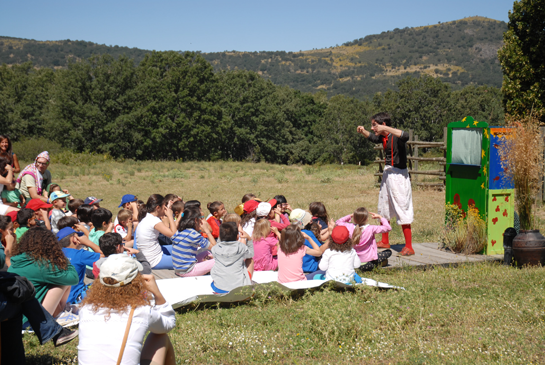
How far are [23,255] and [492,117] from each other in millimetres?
56831

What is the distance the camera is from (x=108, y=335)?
8.46 ft

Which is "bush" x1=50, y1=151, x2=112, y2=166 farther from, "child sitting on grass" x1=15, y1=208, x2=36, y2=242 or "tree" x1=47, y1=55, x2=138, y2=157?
"child sitting on grass" x1=15, y1=208, x2=36, y2=242

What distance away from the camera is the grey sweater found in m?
4.98

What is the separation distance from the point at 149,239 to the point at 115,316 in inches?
148

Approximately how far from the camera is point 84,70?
46.1m

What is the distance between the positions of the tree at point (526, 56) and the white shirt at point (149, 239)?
47.5ft

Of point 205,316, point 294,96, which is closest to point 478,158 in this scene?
point 205,316

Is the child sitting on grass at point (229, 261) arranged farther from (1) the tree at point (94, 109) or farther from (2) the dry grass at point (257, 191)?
(1) the tree at point (94, 109)

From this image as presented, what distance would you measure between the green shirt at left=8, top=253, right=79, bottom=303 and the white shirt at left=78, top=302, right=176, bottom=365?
149cm

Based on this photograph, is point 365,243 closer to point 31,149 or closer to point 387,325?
point 387,325

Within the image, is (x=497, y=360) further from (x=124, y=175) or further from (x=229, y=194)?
(x=124, y=175)

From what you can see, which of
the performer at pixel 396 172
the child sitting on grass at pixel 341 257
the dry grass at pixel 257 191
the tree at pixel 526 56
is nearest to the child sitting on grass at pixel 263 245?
the child sitting on grass at pixel 341 257

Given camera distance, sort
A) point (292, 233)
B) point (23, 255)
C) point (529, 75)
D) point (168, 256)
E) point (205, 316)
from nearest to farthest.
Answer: point (23, 255) < point (205, 316) < point (292, 233) < point (168, 256) < point (529, 75)

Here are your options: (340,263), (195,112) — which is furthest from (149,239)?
(195,112)
